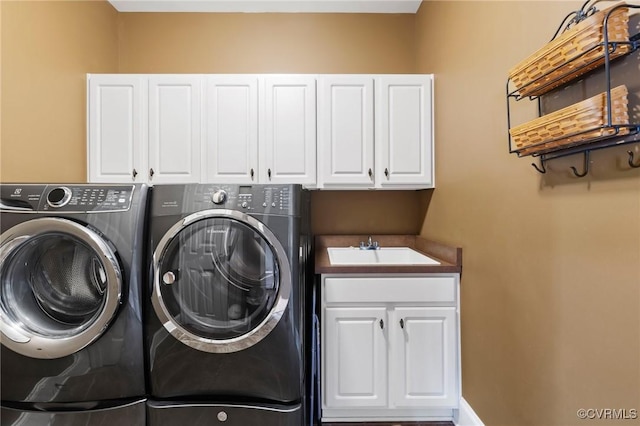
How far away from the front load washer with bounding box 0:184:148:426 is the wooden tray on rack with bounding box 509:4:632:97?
1560mm

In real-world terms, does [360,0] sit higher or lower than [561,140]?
higher

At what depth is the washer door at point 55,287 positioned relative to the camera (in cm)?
139

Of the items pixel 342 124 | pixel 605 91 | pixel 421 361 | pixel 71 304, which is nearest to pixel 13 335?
pixel 71 304

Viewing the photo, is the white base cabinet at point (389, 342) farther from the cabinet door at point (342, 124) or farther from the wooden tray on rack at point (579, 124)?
the wooden tray on rack at point (579, 124)

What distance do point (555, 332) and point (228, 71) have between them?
103 inches

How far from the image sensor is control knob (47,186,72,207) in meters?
1.42

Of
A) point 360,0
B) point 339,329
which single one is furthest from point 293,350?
point 360,0

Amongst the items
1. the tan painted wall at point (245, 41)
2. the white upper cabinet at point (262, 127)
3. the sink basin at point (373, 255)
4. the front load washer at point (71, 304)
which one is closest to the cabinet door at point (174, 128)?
the white upper cabinet at point (262, 127)

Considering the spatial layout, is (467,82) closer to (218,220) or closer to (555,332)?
(555,332)

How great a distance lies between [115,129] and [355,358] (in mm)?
2123

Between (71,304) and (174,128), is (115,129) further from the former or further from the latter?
(71,304)

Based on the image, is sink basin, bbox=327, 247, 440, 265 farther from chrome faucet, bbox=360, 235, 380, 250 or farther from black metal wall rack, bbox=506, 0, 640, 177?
black metal wall rack, bbox=506, 0, 640, 177

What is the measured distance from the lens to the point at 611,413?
92cm

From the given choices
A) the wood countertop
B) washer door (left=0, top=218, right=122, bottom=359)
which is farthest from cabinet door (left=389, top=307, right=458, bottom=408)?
washer door (left=0, top=218, right=122, bottom=359)
